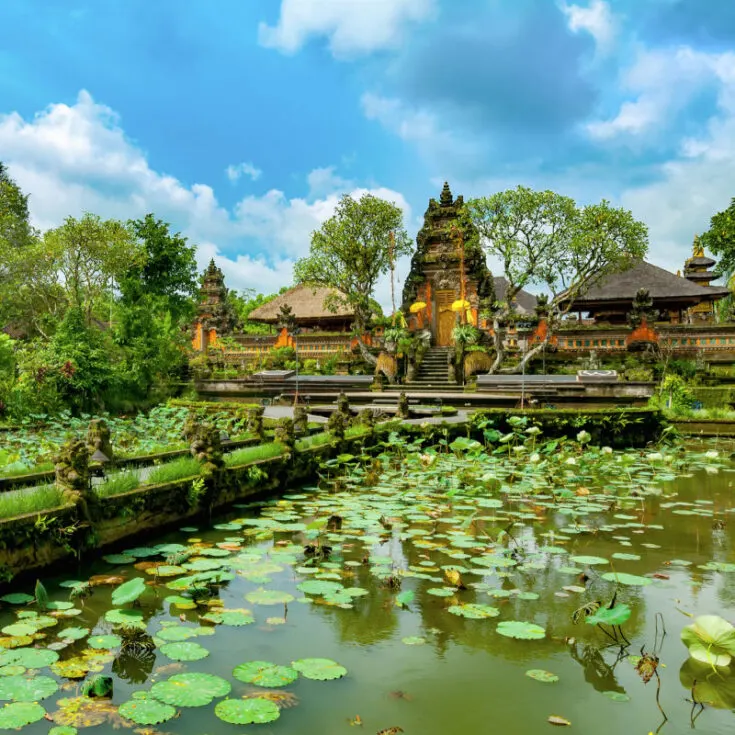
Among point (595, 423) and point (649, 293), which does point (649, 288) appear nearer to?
point (649, 293)

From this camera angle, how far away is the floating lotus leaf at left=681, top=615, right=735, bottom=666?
9.52 ft

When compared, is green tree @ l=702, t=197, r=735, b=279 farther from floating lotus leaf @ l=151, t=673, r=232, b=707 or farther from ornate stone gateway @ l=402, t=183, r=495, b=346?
floating lotus leaf @ l=151, t=673, r=232, b=707

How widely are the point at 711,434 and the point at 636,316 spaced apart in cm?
752

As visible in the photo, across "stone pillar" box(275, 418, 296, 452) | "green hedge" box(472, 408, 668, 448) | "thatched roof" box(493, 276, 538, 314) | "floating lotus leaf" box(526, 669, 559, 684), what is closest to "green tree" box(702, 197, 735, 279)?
"thatched roof" box(493, 276, 538, 314)

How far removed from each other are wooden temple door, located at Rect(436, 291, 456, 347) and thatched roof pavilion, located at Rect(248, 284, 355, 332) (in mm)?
4164

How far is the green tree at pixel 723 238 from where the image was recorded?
2431 centimetres

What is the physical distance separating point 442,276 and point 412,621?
21.6 m

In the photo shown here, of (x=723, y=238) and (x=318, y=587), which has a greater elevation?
(x=723, y=238)

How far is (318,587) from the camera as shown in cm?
401

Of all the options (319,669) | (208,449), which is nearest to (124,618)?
(319,669)

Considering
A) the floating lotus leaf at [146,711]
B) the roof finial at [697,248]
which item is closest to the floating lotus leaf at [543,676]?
the floating lotus leaf at [146,711]

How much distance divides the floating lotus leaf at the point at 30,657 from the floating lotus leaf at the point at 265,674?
94 centimetres

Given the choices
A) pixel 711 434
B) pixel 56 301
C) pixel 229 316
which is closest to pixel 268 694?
pixel 711 434

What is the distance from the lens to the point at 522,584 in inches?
167
